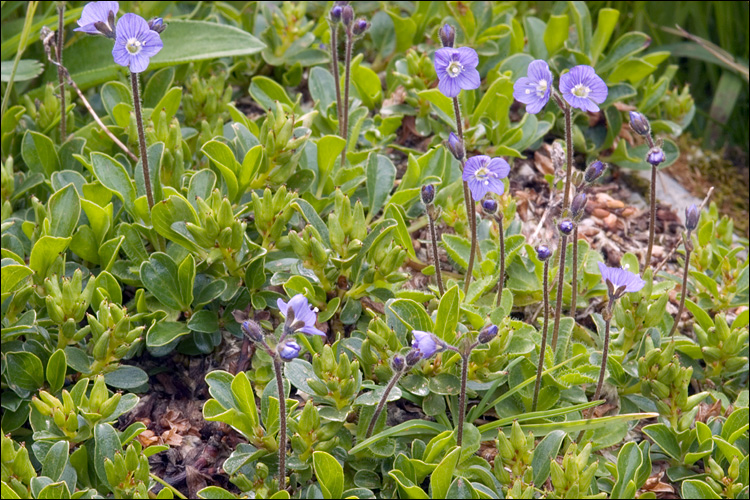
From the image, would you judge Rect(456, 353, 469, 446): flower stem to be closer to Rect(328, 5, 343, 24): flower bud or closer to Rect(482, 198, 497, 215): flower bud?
Rect(482, 198, 497, 215): flower bud

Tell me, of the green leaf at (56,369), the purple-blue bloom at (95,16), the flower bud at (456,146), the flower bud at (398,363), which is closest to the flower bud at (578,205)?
the flower bud at (456,146)

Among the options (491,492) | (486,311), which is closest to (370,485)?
(491,492)

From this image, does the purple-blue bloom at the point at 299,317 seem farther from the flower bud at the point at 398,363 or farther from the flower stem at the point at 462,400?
the flower stem at the point at 462,400

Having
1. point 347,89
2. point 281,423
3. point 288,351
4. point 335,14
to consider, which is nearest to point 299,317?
point 288,351

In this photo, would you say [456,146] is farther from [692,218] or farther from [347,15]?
[692,218]

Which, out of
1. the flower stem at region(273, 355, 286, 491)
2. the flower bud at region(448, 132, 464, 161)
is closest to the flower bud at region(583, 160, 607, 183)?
the flower bud at region(448, 132, 464, 161)

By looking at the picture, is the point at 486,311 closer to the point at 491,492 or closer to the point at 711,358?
the point at 491,492
